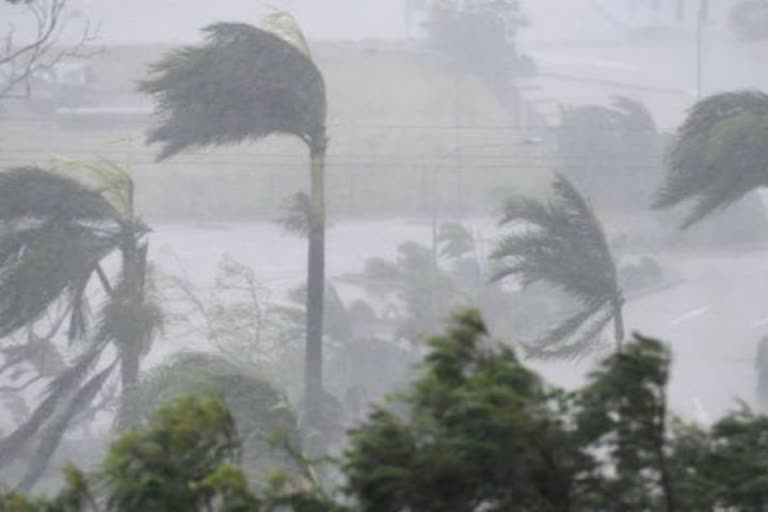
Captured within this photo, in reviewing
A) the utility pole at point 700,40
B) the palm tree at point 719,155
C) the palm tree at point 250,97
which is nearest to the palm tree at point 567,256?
the palm tree at point 719,155

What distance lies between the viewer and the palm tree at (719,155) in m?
11.7

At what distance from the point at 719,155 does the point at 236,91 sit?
3275 mm

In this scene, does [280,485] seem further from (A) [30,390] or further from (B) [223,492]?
(A) [30,390]

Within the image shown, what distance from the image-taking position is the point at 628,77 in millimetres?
26094

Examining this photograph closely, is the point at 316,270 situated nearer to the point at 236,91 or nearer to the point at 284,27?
the point at 236,91

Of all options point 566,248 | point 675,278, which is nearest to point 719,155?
point 566,248

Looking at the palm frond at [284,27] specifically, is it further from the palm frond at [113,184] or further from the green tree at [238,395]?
the green tree at [238,395]

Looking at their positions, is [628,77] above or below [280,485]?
below

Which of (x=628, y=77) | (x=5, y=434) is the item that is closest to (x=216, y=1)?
(x=628, y=77)

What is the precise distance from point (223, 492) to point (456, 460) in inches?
24.5

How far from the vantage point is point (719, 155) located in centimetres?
1186

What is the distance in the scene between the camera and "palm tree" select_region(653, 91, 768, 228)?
1173cm

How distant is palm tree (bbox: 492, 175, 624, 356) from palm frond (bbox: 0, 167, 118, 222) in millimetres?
2831

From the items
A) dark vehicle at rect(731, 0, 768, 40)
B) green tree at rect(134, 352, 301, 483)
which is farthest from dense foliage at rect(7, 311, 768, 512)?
dark vehicle at rect(731, 0, 768, 40)
